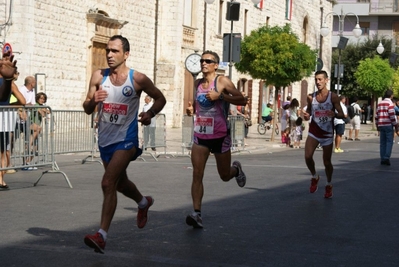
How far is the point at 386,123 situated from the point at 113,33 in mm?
15054

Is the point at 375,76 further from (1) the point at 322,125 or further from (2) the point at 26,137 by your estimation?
(2) the point at 26,137

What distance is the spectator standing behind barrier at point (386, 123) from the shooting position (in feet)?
69.7

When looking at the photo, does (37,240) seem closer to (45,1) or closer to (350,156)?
(350,156)

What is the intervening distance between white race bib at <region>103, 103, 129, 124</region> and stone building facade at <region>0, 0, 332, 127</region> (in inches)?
756

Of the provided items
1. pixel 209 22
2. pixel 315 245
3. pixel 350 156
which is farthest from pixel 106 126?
pixel 209 22

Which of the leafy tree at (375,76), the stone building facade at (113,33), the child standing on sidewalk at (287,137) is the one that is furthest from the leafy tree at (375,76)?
the child standing on sidewalk at (287,137)

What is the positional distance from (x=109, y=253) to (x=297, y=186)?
24.4 ft

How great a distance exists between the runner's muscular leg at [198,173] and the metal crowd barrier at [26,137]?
14.0 feet

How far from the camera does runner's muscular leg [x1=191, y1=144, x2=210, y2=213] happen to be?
9.65 m

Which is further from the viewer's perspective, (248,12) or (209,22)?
(248,12)

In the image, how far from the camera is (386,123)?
70.5 ft

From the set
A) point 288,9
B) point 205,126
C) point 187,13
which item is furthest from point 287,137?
point 288,9

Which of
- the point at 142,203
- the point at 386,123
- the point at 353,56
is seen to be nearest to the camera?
the point at 142,203

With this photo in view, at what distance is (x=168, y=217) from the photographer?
10281 mm
